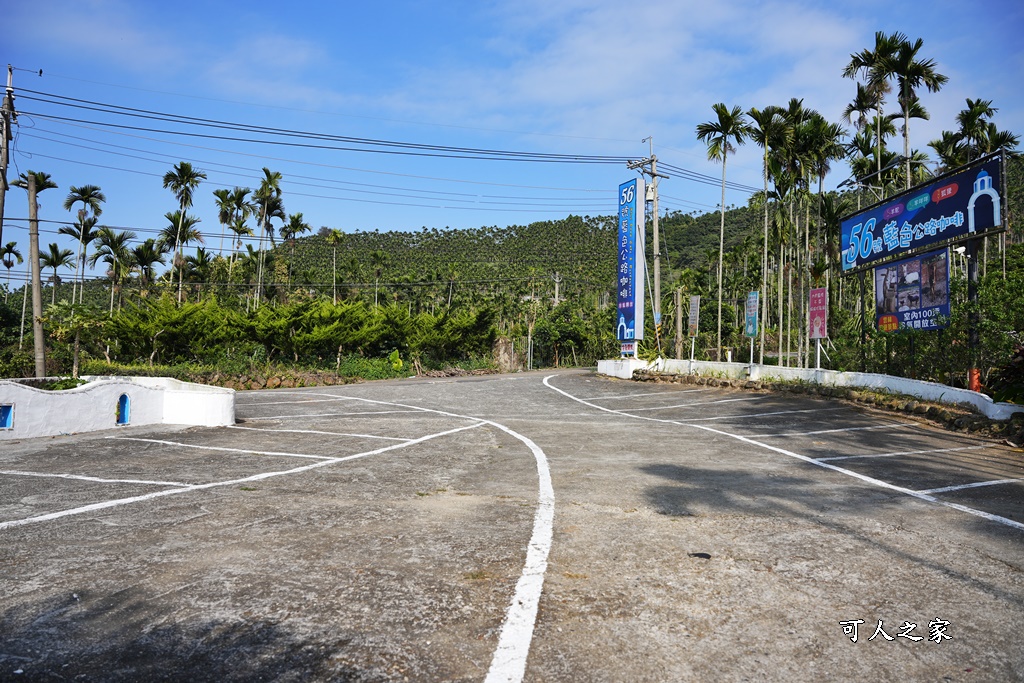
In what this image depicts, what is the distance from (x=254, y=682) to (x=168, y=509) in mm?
3903

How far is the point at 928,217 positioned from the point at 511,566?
1697cm

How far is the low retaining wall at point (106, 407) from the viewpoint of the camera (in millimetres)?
11859

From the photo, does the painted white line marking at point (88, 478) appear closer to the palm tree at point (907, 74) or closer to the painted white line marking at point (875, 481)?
the painted white line marking at point (875, 481)

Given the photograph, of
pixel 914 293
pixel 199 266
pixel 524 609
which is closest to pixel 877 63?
pixel 914 293

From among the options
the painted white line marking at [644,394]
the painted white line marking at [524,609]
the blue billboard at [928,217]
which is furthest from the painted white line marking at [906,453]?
the painted white line marking at [644,394]

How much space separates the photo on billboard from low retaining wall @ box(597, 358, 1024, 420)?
1.53 metres

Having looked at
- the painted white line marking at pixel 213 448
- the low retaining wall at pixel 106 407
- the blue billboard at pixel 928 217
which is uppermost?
the blue billboard at pixel 928 217

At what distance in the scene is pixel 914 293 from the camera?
17812 mm

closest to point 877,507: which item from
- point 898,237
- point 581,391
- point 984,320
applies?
point 984,320

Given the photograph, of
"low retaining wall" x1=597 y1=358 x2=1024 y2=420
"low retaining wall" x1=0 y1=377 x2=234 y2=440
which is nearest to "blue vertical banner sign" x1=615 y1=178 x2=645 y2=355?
"low retaining wall" x1=597 y1=358 x2=1024 y2=420

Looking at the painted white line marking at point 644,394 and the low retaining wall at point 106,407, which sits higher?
the low retaining wall at point 106,407

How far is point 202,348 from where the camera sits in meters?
36.1

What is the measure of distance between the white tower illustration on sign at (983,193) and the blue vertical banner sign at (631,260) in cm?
1709

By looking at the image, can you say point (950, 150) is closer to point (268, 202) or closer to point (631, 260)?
point (631, 260)
